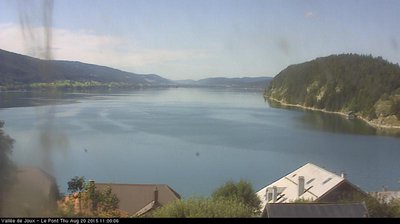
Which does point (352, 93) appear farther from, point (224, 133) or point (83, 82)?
point (83, 82)

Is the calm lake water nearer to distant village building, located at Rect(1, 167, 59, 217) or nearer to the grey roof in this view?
distant village building, located at Rect(1, 167, 59, 217)

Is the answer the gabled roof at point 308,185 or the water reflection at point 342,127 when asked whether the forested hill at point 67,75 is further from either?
the water reflection at point 342,127

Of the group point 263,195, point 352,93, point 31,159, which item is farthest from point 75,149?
point 352,93

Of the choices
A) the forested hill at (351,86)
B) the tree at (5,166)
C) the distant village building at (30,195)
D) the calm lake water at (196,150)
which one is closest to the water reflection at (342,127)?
the calm lake water at (196,150)

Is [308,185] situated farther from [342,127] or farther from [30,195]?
[342,127]

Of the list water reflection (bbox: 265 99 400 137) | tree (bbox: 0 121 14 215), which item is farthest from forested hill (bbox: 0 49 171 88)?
water reflection (bbox: 265 99 400 137)

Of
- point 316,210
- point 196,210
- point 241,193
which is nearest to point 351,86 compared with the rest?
point 241,193
